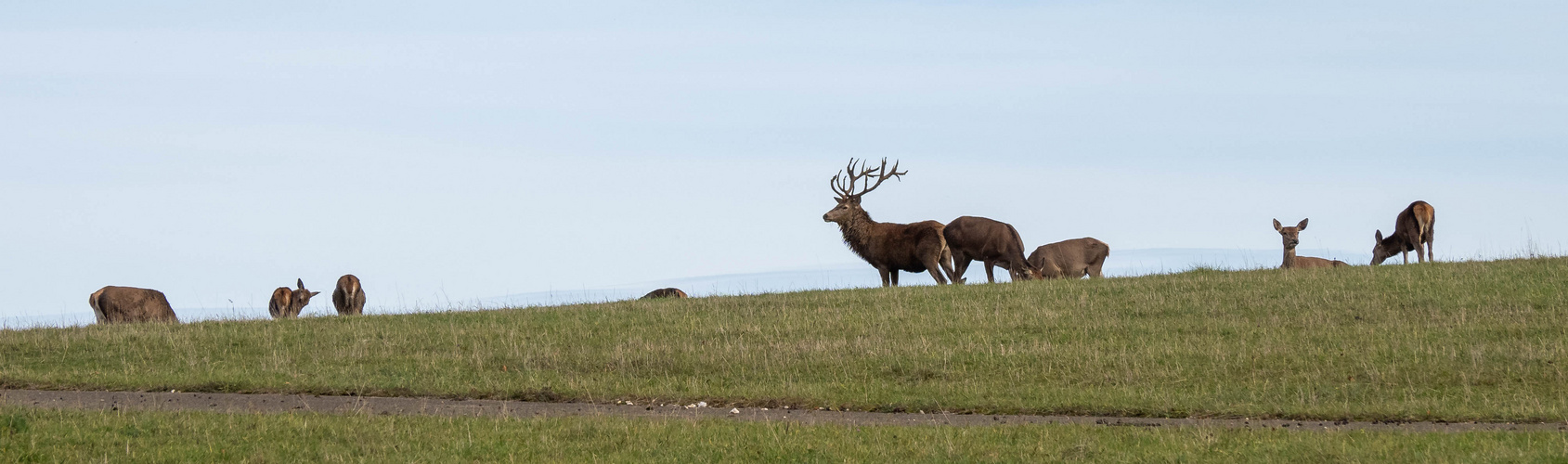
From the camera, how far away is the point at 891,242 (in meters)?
29.1

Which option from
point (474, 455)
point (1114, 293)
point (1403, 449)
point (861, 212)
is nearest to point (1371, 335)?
point (1114, 293)

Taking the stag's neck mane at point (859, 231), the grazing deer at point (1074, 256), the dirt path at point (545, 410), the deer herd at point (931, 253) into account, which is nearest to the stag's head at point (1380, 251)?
the deer herd at point (931, 253)

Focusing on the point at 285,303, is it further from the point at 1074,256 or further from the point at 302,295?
the point at 1074,256

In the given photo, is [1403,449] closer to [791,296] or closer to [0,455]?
[0,455]

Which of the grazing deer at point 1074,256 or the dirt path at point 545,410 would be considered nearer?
the dirt path at point 545,410

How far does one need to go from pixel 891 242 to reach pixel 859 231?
1.07 metres

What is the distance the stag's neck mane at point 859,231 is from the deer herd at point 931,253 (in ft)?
0.06

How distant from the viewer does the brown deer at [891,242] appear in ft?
92.2

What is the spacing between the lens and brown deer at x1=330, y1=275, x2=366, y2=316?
30.2m

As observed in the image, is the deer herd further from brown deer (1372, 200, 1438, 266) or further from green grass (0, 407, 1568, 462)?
green grass (0, 407, 1568, 462)

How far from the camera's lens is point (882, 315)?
2058cm

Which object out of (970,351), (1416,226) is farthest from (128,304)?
(1416,226)

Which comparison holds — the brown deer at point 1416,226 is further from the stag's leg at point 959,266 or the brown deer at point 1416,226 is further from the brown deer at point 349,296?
the brown deer at point 349,296

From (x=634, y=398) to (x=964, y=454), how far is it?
5429 mm
